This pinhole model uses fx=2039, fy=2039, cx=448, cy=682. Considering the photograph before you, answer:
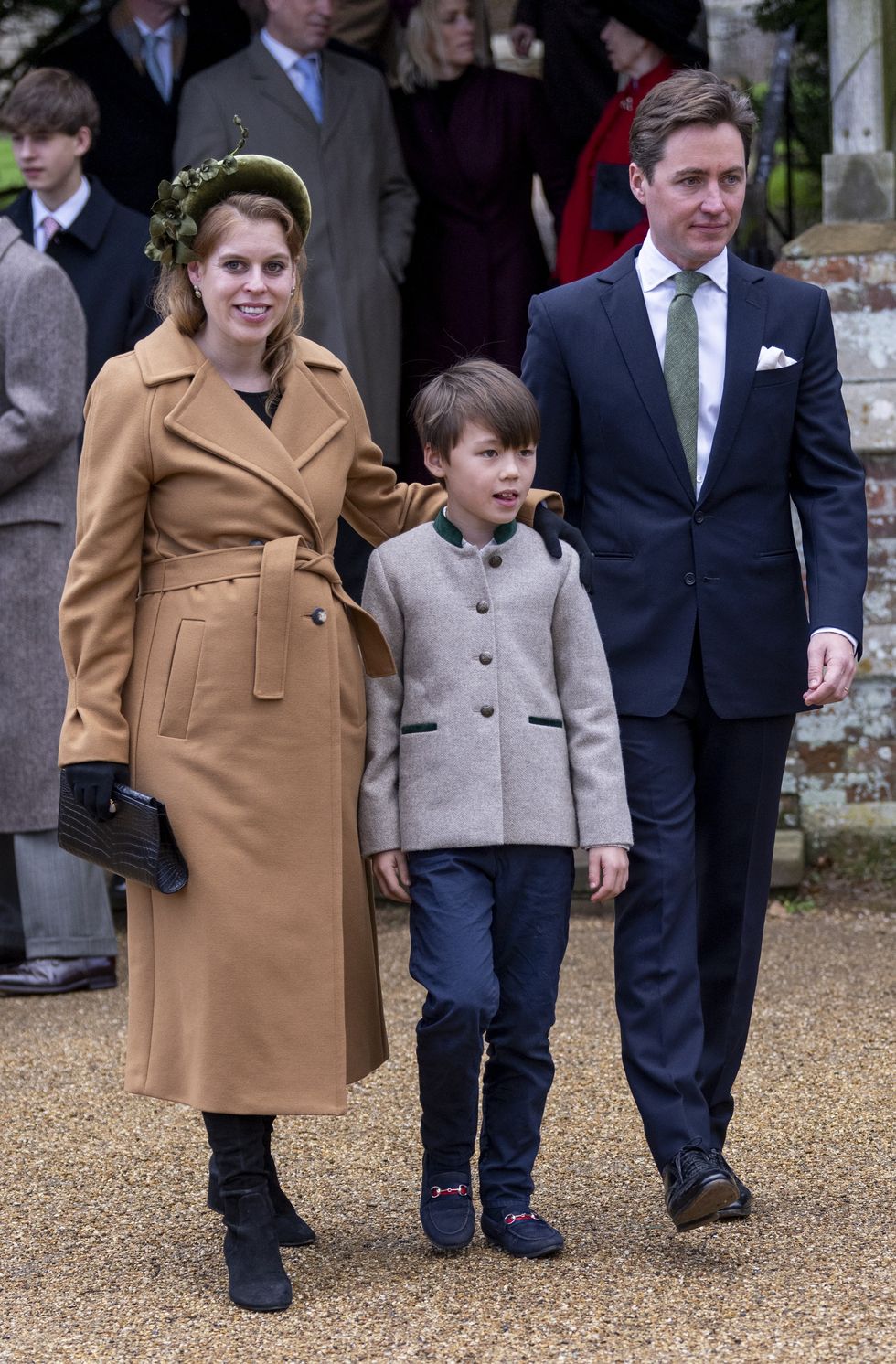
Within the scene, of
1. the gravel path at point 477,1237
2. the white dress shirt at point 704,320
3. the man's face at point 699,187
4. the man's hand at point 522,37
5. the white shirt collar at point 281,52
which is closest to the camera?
the gravel path at point 477,1237

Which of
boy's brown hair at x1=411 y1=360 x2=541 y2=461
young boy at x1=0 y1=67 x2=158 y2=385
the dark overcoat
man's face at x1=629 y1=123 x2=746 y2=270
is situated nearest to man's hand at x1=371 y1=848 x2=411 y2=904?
boy's brown hair at x1=411 y1=360 x2=541 y2=461

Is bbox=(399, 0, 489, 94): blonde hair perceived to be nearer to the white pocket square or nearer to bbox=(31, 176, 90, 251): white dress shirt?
bbox=(31, 176, 90, 251): white dress shirt

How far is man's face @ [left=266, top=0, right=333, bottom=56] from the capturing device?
601 centimetres

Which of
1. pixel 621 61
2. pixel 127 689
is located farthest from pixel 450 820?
pixel 621 61

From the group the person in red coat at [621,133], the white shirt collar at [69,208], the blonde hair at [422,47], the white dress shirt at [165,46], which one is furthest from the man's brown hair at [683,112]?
the white dress shirt at [165,46]

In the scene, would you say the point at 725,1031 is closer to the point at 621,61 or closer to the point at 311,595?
the point at 311,595

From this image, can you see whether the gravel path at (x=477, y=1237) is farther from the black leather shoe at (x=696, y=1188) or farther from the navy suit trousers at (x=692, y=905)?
the navy suit trousers at (x=692, y=905)

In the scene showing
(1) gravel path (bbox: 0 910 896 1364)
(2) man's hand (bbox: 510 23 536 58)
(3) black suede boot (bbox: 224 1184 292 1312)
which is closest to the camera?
(1) gravel path (bbox: 0 910 896 1364)

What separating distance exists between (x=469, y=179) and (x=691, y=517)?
3221mm

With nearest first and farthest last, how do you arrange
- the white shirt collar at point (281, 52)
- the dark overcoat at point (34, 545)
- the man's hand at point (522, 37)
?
1. the dark overcoat at point (34, 545)
2. the white shirt collar at point (281, 52)
3. the man's hand at point (522, 37)

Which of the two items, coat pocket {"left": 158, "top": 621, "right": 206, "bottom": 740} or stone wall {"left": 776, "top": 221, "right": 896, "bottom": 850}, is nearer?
coat pocket {"left": 158, "top": 621, "right": 206, "bottom": 740}

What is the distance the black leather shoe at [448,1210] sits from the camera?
330cm

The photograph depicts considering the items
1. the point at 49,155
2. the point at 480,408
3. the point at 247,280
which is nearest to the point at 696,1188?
the point at 480,408

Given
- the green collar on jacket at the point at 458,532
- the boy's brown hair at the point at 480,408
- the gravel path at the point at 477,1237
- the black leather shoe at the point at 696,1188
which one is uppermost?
the boy's brown hair at the point at 480,408
